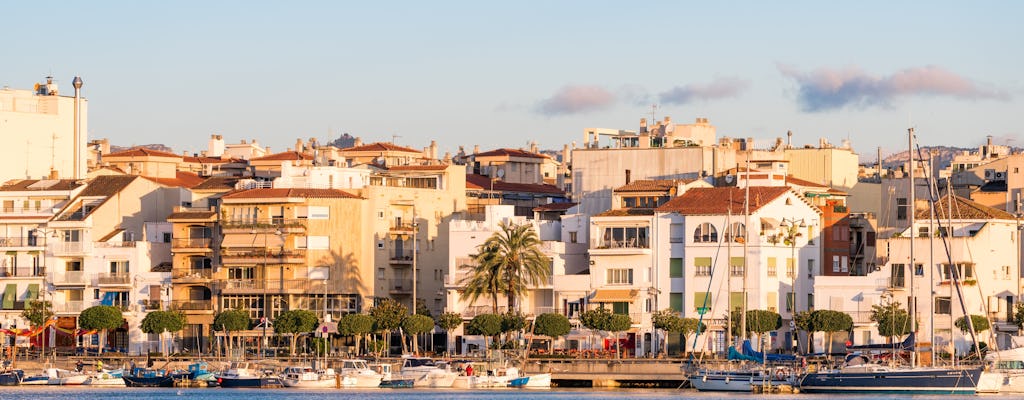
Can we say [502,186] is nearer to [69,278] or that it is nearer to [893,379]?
[69,278]

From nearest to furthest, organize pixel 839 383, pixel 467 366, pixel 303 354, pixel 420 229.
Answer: pixel 839 383 < pixel 467 366 < pixel 303 354 < pixel 420 229

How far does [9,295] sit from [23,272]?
155 cm

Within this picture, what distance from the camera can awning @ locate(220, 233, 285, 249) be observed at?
359 ft

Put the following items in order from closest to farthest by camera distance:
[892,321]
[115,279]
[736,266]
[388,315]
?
[892,321] → [736,266] → [388,315] → [115,279]

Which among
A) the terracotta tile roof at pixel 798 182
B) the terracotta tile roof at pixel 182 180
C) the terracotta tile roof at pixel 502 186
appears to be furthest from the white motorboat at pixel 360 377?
the terracotta tile roof at pixel 182 180

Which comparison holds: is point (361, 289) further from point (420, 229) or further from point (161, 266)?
point (161, 266)

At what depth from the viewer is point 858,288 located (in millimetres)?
98375

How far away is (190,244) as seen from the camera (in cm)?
11225

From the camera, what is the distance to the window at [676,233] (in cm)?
10181

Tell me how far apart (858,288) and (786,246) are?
459 cm

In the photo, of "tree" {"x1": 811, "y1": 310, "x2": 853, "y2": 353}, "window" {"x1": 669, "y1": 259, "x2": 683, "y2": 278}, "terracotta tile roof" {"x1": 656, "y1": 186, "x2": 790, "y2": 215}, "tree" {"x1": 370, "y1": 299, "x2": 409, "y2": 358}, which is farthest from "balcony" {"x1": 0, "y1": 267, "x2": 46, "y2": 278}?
"tree" {"x1": 811, "y1": 310, "x2": 853, "y2": 353}

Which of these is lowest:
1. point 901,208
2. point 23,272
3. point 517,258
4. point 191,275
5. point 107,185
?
point 191,275

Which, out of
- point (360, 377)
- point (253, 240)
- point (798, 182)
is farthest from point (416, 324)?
point (798, 182)

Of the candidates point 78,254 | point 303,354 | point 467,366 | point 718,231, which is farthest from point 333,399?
point 78,254
